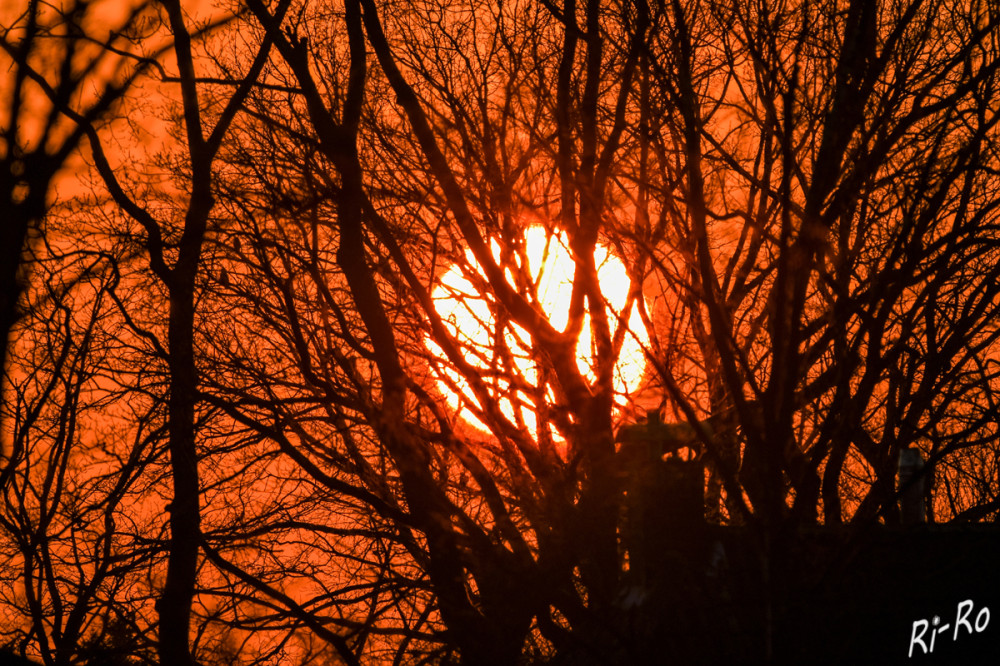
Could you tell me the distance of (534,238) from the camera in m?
8.77

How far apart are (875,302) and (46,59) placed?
9.28 meters

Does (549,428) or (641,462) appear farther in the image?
(549,428)

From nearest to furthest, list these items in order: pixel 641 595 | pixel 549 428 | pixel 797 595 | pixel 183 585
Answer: pixel 797 595
pixel 641 595
pixel 549 428
pixel 183 585

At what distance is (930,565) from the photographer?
694 centimetres

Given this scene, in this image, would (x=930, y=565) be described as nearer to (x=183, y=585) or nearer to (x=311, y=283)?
(x=311, y=283)

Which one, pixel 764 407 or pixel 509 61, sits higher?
pixel 509 61

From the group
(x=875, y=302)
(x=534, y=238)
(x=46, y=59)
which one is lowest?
→ (x=875, y=302)

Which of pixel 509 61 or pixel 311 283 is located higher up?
pixel 509 61

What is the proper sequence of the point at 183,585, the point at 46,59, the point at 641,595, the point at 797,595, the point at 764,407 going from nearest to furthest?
1. the point at 764,407
2. the point at 797,595
3. the point at 641,595
4. the point at 183,585
5. the point at 46,59

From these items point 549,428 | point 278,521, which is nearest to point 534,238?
point 549,428

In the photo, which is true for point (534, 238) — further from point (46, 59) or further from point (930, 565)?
point (46, 59)

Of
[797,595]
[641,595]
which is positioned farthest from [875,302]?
[641,595]

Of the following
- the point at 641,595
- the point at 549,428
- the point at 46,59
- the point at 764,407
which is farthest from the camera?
the point at 46,59

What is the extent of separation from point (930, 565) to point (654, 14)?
434 centimetres
